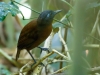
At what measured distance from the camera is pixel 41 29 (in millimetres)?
1320

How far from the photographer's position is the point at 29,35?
1.35m

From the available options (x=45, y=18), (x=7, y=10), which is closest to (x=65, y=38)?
(x=45, y=18)

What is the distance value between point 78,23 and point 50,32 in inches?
37.0

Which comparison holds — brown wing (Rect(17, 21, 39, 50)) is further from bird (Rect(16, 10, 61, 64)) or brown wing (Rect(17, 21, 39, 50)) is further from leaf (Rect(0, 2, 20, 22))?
leaf (Rect(0, 2, 20, 22))

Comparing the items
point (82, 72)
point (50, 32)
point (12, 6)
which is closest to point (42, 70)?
point (50, 32)

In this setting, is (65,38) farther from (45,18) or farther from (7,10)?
(7,10)

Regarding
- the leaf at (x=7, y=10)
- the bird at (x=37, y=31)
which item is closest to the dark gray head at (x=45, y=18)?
the bird at (x=37, y=31)

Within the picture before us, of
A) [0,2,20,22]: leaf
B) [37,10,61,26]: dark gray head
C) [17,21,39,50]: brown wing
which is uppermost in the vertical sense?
[0,2,20,22]: leaf

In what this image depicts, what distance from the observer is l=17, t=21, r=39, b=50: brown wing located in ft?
4.35

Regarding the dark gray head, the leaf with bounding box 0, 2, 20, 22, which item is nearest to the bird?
the dark gray head

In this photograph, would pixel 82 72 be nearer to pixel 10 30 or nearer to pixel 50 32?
pixel 50 32

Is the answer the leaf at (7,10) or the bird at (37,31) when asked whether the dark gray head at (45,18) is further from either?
the leaf at (7,10)

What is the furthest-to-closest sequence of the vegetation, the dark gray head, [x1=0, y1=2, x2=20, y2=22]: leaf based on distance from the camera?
the dark gray head < [x1=0, y1=2, x2=20, y2=22]: leaf < the vegetation

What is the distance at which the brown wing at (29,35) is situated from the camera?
1325mm
